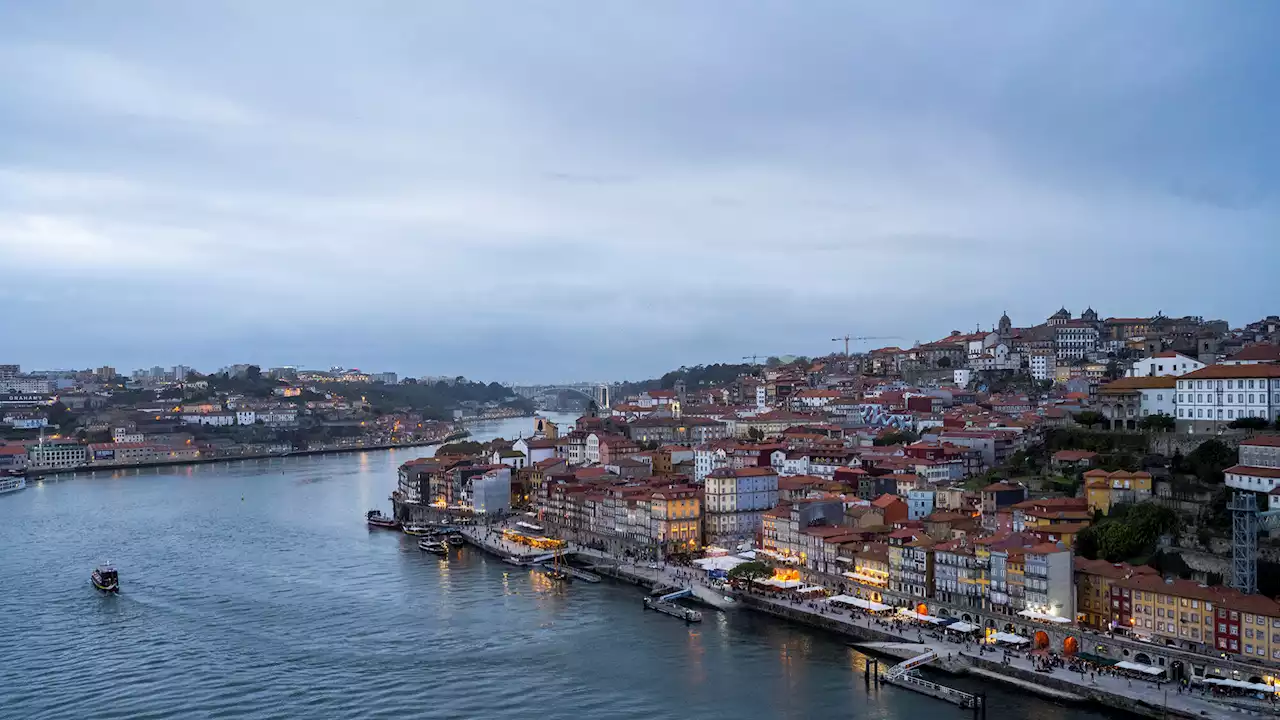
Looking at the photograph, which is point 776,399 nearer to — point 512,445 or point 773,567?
point 512,445

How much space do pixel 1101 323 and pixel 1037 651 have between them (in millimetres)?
31033

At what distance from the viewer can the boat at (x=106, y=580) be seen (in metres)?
21.9

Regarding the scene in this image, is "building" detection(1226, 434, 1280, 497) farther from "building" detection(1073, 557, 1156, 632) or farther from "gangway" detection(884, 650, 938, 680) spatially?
"gangway" detection(884, 650, 938, 680)

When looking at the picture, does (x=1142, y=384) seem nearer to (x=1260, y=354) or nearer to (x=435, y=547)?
(x=1260, y=354)

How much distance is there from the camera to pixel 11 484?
45812mm

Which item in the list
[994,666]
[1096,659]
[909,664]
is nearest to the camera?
[1096,659]

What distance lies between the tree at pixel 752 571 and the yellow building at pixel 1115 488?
19.4 ft

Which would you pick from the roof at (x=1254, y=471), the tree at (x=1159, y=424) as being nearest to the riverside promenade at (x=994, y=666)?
the roof at (x=1254, y=471)

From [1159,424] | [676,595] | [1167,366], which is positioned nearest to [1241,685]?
[1159,424]

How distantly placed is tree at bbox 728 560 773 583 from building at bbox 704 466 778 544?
4.67 meters

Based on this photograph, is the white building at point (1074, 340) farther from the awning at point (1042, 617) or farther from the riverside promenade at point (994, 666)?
the awning at point (1042, 617)

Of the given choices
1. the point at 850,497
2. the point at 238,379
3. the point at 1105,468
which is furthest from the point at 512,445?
the point at 238,379

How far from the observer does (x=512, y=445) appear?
41.7 m

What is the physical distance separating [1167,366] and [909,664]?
1352 centimetres
